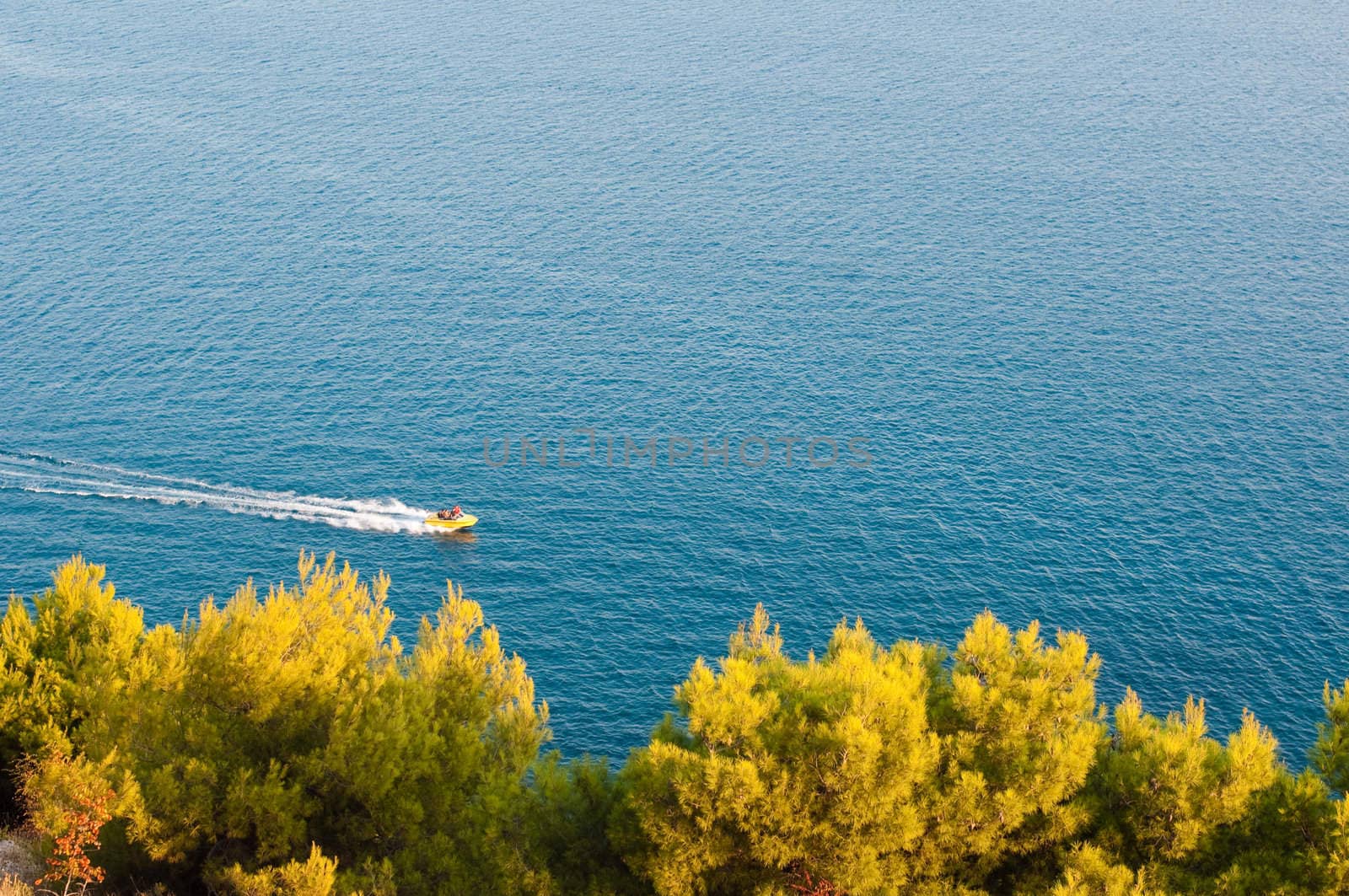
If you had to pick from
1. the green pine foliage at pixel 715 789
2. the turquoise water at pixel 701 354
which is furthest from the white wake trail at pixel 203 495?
the green pine foliage at pixel 715 789

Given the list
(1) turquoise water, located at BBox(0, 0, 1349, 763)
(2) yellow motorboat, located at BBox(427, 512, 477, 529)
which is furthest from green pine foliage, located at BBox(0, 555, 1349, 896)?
(2) yellow motorboat, located at BBox(427, 512, 477, 529)

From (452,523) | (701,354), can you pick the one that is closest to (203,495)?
(452,523)

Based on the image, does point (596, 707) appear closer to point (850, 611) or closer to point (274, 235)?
point (850, 611)

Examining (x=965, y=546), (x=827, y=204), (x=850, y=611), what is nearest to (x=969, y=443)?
(x=965, y=546)

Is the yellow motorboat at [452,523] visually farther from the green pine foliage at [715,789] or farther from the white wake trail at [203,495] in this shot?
the green pine foliage at [715,789]

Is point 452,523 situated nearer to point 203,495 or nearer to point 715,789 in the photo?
point 203,495
